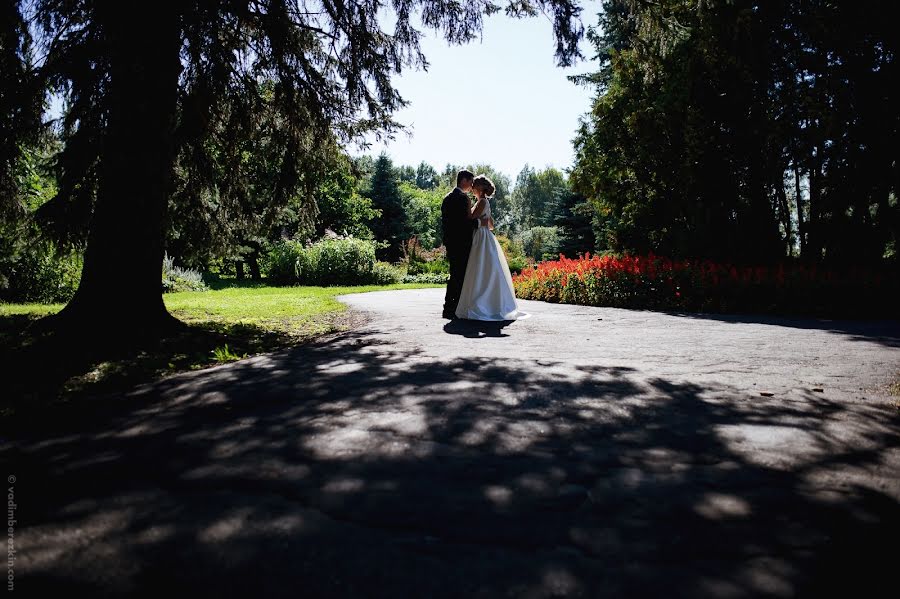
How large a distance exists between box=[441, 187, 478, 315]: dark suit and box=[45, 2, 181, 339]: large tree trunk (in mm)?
3959

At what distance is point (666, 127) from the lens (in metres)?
13.0

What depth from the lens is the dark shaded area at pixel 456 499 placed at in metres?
1.49

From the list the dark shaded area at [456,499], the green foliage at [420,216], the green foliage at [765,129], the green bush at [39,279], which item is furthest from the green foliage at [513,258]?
the dark shaded area at [456,499]

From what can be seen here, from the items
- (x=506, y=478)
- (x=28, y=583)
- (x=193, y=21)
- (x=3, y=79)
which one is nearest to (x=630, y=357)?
(x=506, y=478)

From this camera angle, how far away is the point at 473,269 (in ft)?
26.6

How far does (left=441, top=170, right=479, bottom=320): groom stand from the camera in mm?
7914

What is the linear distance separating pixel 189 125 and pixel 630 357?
7.05m

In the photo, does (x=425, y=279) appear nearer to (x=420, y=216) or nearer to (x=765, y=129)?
(x=765, y=129)

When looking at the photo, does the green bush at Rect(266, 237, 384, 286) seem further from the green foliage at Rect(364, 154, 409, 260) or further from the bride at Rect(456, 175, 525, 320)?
the bride at Rect(456, 175, 525, 320)

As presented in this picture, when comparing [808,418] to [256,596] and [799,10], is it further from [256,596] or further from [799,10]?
[799,10]

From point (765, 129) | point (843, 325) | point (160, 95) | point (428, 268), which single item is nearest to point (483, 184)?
point (160, 95)

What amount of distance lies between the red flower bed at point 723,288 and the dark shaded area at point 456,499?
7.01 metres

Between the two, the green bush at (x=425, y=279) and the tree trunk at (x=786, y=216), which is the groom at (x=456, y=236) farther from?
the green bush at (x=425, y=279)

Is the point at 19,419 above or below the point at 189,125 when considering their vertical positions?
below
